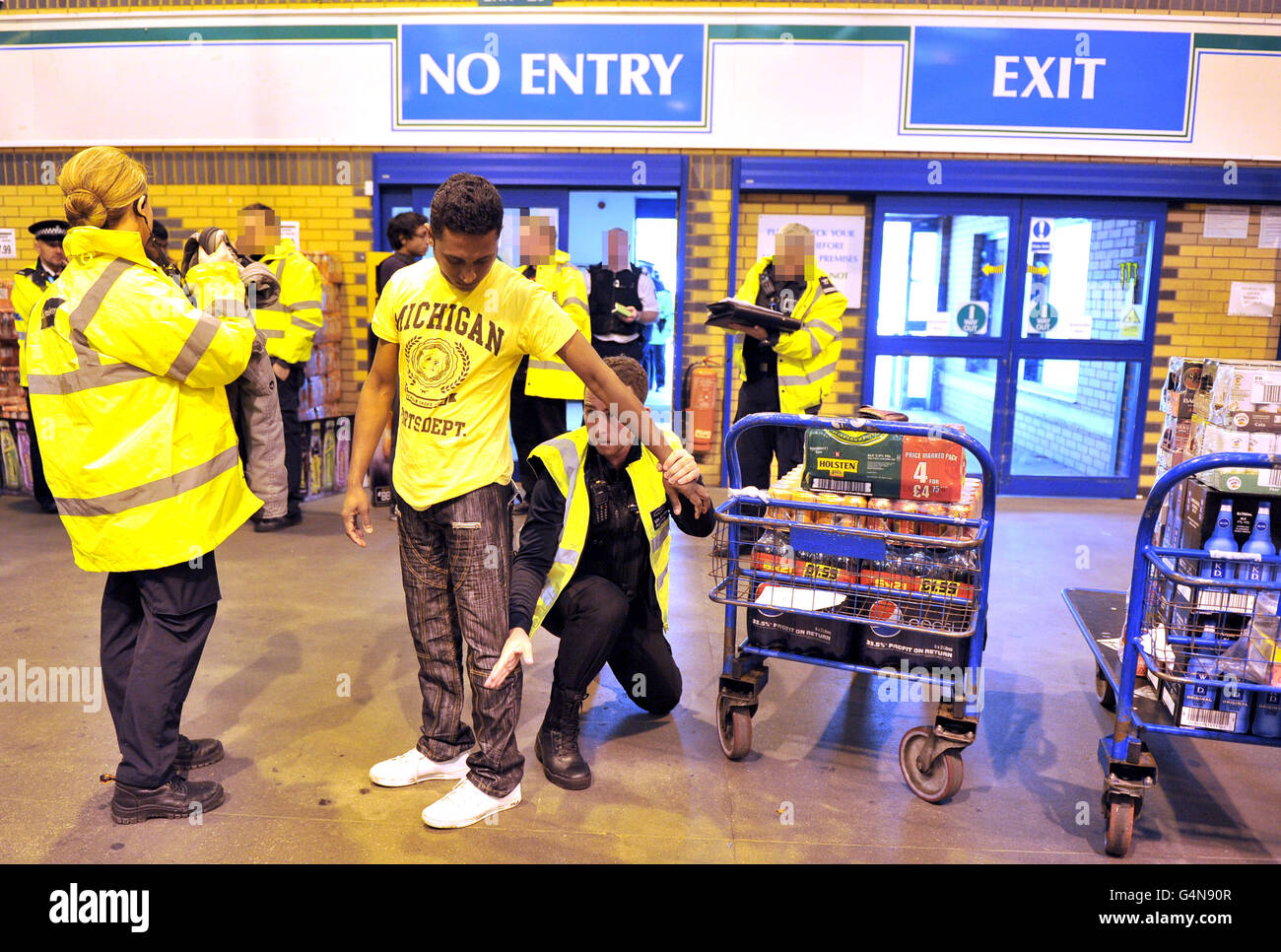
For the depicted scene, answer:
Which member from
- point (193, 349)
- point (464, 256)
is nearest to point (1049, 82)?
point (464, 256)

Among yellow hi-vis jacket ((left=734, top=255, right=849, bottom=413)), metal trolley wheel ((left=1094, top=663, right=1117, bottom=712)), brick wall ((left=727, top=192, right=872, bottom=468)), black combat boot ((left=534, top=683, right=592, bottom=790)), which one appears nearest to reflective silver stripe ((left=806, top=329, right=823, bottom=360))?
yellow hi-vis jacket ((left=734, top=255, right=849, bottom=413))

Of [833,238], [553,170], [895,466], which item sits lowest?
[895,466]

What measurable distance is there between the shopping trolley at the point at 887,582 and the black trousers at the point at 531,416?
2977 millimetres

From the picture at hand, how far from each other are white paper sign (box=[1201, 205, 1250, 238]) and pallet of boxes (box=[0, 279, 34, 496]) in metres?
8.84

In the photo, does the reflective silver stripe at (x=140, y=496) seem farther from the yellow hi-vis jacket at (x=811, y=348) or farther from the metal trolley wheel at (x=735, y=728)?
the yellow hi-vis jacket at (x=811, y=348)

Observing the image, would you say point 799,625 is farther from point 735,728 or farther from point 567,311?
point 567,311

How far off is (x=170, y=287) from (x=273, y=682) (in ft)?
5.92

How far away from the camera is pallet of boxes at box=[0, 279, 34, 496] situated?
23.9 ft

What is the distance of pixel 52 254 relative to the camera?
20.1 feet

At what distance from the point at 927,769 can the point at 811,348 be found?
275cm

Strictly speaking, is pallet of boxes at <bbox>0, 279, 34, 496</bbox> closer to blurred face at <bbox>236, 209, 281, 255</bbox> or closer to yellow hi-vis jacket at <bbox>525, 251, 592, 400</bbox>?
blurred face at <bbox>236, 209, 281, 255</bbox>

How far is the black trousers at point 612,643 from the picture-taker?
325 cm

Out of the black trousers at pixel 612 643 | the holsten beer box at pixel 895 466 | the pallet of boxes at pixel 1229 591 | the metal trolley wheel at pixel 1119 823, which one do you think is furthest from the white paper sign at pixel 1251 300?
the black trousers at pixel 612 643

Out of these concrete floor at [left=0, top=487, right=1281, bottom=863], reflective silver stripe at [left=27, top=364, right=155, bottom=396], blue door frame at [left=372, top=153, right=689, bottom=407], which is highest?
blue door frame at [left=372, top=153, right=689, bottom=407]
